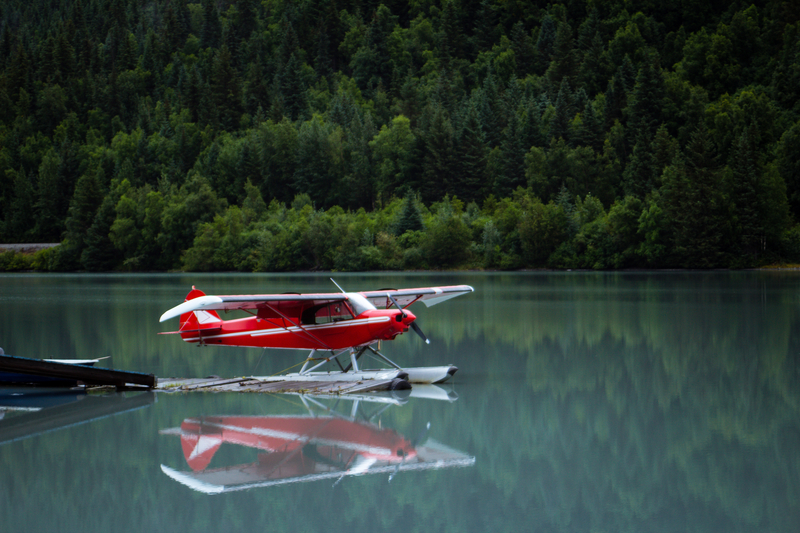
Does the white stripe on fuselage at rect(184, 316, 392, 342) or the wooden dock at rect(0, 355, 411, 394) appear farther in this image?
the white stripe on fuselage at rect(184, 316, 392, 342)

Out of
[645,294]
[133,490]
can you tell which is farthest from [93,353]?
[645,294]

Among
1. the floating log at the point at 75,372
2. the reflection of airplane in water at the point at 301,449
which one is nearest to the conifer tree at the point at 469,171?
the floating log at the point at 75,372

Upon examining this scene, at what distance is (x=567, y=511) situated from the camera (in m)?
7.30

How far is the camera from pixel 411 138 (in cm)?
9419

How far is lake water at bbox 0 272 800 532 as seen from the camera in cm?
726

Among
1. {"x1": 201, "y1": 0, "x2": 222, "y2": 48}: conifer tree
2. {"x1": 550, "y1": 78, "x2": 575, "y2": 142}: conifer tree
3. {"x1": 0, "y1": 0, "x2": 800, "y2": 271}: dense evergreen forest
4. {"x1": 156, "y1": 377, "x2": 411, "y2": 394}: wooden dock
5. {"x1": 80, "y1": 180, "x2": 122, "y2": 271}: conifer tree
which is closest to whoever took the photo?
{"x1": 156, "y1": 377, "x2": 411, "y2": 394}: wooden dock

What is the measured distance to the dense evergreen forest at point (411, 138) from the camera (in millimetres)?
68875

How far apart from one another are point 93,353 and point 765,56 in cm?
9818

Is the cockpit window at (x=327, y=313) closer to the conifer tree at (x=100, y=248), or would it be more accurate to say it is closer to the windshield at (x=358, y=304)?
the windshield at (x=358, y=304)

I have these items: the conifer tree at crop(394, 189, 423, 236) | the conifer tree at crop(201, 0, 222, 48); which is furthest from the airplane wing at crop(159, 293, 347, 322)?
the conifer tree at crop(201, 0, 222, 48)

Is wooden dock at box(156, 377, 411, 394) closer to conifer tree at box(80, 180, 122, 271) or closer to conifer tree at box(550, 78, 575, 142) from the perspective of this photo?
conifer tree at box(550, 78, 575, 142)

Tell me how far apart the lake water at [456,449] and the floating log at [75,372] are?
0.30 meters

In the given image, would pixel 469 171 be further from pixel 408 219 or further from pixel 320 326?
pixel 320 326

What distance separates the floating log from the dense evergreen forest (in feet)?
184
